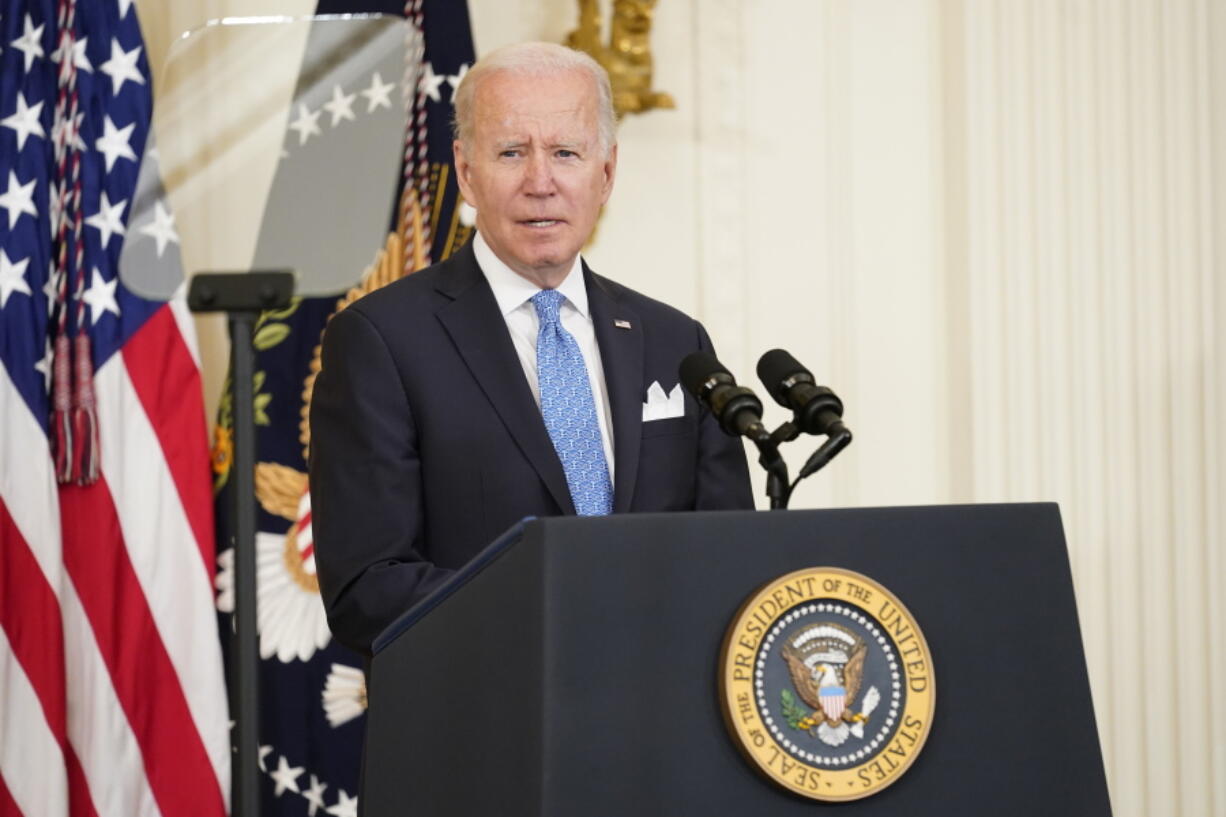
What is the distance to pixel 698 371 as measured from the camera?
190 centimetres

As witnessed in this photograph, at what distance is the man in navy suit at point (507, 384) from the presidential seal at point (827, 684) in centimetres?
75

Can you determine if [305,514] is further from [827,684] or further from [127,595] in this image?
[827,684]

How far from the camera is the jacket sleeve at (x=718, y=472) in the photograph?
255cm

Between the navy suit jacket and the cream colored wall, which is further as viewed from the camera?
the cream colored wall

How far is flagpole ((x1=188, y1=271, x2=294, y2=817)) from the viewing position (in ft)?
5.18

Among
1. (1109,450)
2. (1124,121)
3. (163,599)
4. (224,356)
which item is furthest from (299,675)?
(1124,121)

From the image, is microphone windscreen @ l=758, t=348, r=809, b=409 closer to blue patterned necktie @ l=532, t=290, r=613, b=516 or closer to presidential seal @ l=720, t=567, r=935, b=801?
presidential seal @ l=720, t=567, r=935, b=801

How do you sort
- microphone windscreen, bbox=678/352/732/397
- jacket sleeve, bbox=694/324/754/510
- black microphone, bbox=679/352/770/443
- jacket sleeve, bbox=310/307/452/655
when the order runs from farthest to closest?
jacket sleeve, bbox=694/324/754/510 → jacket sleeve, bbox=310/307/452/655 → microphone windscreen, bbox=678/352/732/397 → black microphone, bbox=679/352/770/443

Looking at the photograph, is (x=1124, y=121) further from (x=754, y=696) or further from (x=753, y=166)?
(x=754, y=696)

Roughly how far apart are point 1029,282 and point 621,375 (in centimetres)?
231

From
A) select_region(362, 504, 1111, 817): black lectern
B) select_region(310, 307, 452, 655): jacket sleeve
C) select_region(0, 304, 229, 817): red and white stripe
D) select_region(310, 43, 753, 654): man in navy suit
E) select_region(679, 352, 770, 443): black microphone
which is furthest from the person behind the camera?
select_region(0, 304, 229, 817): red and white stripe

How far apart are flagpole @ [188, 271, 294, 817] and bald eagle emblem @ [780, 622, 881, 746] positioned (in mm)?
521

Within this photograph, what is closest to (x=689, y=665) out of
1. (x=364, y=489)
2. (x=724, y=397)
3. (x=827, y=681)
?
(x=827, y=681)

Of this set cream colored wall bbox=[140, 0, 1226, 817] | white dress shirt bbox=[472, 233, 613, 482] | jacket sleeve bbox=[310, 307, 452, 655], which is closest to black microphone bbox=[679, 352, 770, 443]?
jacket sleeve bbox=[310, 307, 452, 655]
